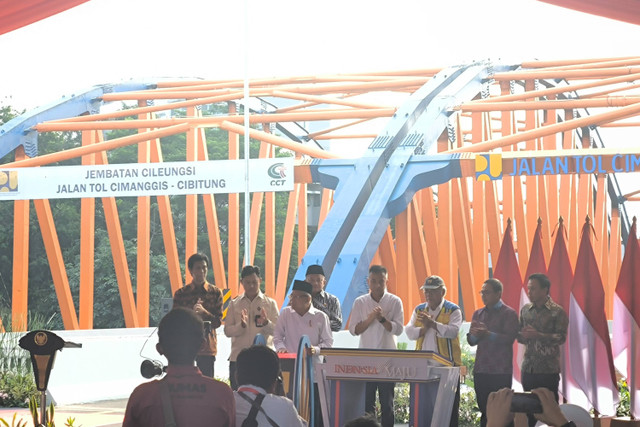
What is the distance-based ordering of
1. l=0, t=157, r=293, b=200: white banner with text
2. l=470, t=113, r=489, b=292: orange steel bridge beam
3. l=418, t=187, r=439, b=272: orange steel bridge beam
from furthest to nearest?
l=470, t=113, r=489, b=292: orange steel bridge beam → l=418, t=187, r=439, b=272: orange steel bridge beam → l=0, t=157, r=293, b=200: white banner with text

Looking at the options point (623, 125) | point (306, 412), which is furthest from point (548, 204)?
point (306, 412)

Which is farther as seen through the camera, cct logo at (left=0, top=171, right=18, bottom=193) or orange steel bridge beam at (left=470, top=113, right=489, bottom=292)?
orange steel bridge beam at (left=470, top=113, right=489, bottom=292)

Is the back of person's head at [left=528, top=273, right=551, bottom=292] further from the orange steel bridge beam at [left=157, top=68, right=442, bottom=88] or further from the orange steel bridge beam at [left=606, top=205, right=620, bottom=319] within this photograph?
the orange steel bridge beam at [left=606, top=205, right=620, bottom=319]

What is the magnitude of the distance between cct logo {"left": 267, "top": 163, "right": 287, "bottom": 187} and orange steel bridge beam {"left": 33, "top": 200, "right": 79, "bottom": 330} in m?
8.18

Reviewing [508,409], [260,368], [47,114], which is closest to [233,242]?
[47,114]

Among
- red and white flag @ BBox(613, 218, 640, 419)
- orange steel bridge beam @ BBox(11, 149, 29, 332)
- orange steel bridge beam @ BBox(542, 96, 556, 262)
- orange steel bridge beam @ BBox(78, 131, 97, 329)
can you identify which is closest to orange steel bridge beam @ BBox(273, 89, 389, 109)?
orange steel bridge beam @ BBox(78, 131, 97, 329)

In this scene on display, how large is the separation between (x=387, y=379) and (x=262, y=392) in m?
2.77

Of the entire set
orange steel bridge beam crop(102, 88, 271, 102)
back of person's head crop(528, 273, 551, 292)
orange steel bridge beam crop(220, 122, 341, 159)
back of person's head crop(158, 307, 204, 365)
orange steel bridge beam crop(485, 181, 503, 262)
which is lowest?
back of person's head crop(158, 307, 204, 365)

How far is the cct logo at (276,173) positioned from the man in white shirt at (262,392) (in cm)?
1665

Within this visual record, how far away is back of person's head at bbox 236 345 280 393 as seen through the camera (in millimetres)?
5906

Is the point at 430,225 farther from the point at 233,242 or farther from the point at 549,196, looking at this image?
the point at 549,196

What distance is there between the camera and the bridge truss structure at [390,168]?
21969 mm

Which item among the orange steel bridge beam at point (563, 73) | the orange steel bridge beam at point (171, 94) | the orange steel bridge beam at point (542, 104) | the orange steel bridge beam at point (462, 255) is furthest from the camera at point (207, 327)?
the orange steel bridge beam at point (171, 94)

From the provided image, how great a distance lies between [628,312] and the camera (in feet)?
37.8
